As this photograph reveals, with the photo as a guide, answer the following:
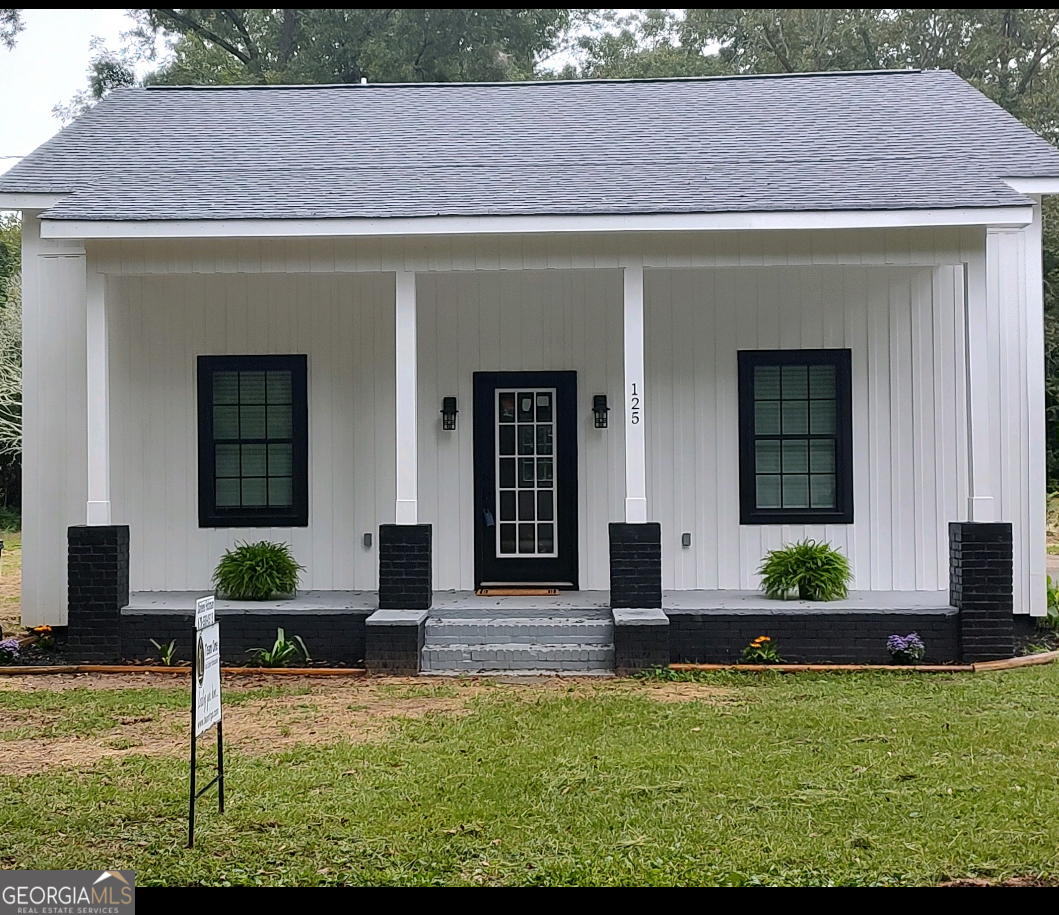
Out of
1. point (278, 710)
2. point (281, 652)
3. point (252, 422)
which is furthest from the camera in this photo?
point (252, 422)

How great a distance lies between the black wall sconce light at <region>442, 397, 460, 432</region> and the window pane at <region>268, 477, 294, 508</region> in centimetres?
157

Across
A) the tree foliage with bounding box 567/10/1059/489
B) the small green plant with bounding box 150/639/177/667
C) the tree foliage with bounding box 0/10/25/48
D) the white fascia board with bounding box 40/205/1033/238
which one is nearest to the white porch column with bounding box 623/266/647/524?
the white fascia board with bounding box 40/205/1033/238

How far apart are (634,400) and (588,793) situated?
425 centimetres

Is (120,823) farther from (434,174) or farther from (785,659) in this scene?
(434,174)

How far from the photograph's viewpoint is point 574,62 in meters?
30.0

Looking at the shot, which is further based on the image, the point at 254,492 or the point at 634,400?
the point at 254,492

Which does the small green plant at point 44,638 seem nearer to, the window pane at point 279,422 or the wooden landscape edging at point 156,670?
the wooden landscape edging at point 156,670

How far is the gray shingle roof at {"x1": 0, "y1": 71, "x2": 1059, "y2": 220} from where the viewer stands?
9.38 meters

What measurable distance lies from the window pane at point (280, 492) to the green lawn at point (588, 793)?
121 inches

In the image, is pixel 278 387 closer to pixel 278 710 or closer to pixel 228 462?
pixel 228 462

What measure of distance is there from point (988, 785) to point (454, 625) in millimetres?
4656

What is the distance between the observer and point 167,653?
30.8ft

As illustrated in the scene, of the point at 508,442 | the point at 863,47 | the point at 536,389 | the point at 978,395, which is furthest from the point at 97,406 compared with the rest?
the point at 863,47

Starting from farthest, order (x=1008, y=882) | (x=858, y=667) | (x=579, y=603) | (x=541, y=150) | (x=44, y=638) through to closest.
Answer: (x=541, y=150)
(x=44, y=638)
(x=579, y=603)
(x=858, y=667)
(x=1008, y=882)
